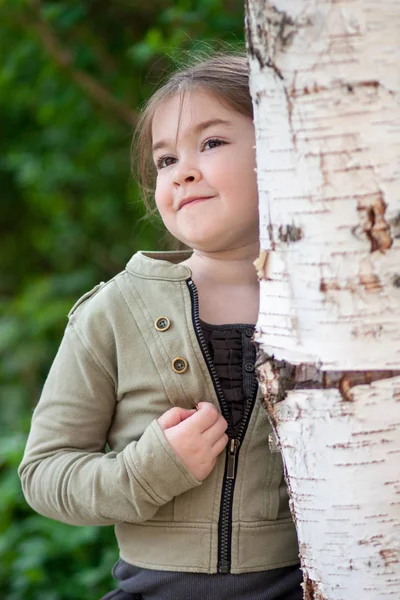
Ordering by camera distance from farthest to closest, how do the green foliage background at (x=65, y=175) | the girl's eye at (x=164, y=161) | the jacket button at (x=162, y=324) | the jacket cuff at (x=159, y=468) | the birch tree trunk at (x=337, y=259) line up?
1. the green foliage background at (x=65, y=175)
2. the girl's eye at (x=164, y=161)
3. the jacket button at (x=162, y=324)
4. the jacket cuff at (x=159, y=468)
5. the birch tree trunk at (x=337, y=259)

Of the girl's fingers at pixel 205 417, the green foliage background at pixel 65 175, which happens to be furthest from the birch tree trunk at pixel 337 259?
the green foliage background at pixel 65 175

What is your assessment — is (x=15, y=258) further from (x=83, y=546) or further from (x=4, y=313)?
(x=83, y=546)

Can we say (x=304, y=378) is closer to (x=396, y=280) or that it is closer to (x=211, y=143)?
(x=396, y=280)

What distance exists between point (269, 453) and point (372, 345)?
0.58 meters

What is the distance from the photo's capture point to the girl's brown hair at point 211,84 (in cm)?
195

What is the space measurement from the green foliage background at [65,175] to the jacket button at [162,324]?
1179 millimetres

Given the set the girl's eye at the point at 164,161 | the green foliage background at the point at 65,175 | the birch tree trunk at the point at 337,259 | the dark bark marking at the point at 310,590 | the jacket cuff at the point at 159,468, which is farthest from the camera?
A: the green foliage background at the point at 65,175

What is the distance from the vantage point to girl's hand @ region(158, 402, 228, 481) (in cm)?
177

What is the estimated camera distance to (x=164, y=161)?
2016mm

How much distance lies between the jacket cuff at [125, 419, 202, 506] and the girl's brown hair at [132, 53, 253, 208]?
30.3 inches

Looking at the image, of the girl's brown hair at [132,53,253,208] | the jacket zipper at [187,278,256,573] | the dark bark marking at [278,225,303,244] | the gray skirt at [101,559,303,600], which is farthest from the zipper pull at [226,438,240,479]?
the girl's brown hair at [132,53,253,208]

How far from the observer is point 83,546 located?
3.73 metres

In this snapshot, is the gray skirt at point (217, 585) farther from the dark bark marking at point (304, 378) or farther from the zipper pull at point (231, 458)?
the dark bark marking at point (304, 378)

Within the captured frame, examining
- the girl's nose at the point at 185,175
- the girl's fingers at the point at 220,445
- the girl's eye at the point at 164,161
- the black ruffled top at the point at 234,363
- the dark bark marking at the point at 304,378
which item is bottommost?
the girl's fingers at the point at 220,445
